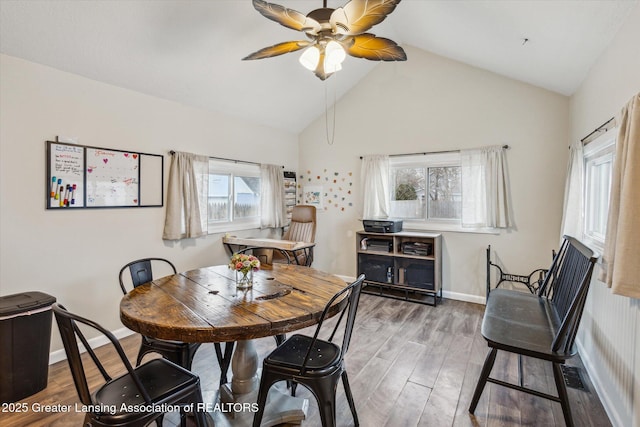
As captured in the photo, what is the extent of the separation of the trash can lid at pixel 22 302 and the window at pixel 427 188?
385cm

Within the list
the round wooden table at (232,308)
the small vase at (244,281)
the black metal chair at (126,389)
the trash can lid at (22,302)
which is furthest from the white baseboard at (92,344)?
the small vase at (244,281)

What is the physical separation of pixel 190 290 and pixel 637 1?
9.85 feet

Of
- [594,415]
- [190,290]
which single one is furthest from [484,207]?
[190,290]

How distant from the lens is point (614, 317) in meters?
1.89

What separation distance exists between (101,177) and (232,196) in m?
1.66

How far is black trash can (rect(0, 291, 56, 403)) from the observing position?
2012 mm

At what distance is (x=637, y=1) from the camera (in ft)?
5.50

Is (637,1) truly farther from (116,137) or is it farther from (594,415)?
(116,137)

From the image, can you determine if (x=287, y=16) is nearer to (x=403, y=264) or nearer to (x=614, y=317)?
(x=614, y=317)

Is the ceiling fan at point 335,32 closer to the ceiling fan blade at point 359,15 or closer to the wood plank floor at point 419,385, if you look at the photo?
the ceiling fan blade at point 359,15

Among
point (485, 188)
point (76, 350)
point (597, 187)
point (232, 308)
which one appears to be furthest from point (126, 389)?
point (485, 188)

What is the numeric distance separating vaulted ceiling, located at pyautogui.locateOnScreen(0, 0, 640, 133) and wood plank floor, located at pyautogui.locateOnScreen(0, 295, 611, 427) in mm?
2399

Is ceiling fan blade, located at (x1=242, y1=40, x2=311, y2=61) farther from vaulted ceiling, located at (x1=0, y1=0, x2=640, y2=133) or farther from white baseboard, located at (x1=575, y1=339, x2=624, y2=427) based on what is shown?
white baseboard, located at (x1=575, y1=339, x2=624, y2=427)

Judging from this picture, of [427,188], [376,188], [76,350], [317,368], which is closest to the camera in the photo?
[76,350]
